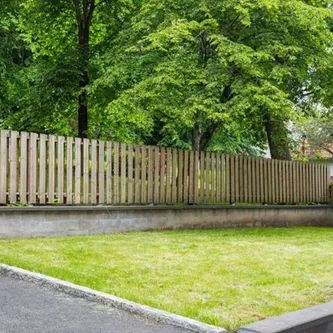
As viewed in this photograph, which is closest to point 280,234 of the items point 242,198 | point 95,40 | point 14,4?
point 242,198

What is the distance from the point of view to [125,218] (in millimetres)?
11633

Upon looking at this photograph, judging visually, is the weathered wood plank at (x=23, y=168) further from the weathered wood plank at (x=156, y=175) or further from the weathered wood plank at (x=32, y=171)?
the weathered wood plank at (x=156, y=175)

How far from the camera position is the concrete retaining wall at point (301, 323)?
446 cm

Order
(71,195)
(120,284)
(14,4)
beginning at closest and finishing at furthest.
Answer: (120,284), (71,195), (14,4)

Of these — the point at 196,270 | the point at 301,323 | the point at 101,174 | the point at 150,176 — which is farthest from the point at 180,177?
the point at 301,323

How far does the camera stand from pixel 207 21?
1175 cm

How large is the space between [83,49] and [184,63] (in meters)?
5.08

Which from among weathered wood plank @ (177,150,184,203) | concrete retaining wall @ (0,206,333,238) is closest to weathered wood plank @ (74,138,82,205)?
concrete retaining wall @ (0,206,333,238)

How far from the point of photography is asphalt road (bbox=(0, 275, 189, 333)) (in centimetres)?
455

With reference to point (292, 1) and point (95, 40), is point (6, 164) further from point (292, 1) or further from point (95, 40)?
point (95, 40)

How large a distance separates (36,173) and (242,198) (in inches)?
257

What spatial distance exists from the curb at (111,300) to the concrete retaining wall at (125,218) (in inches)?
126

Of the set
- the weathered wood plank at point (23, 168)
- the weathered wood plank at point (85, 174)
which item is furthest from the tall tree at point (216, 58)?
the weathered wood plank at point (23, 168)

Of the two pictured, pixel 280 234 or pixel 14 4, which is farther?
pixel 14 4
